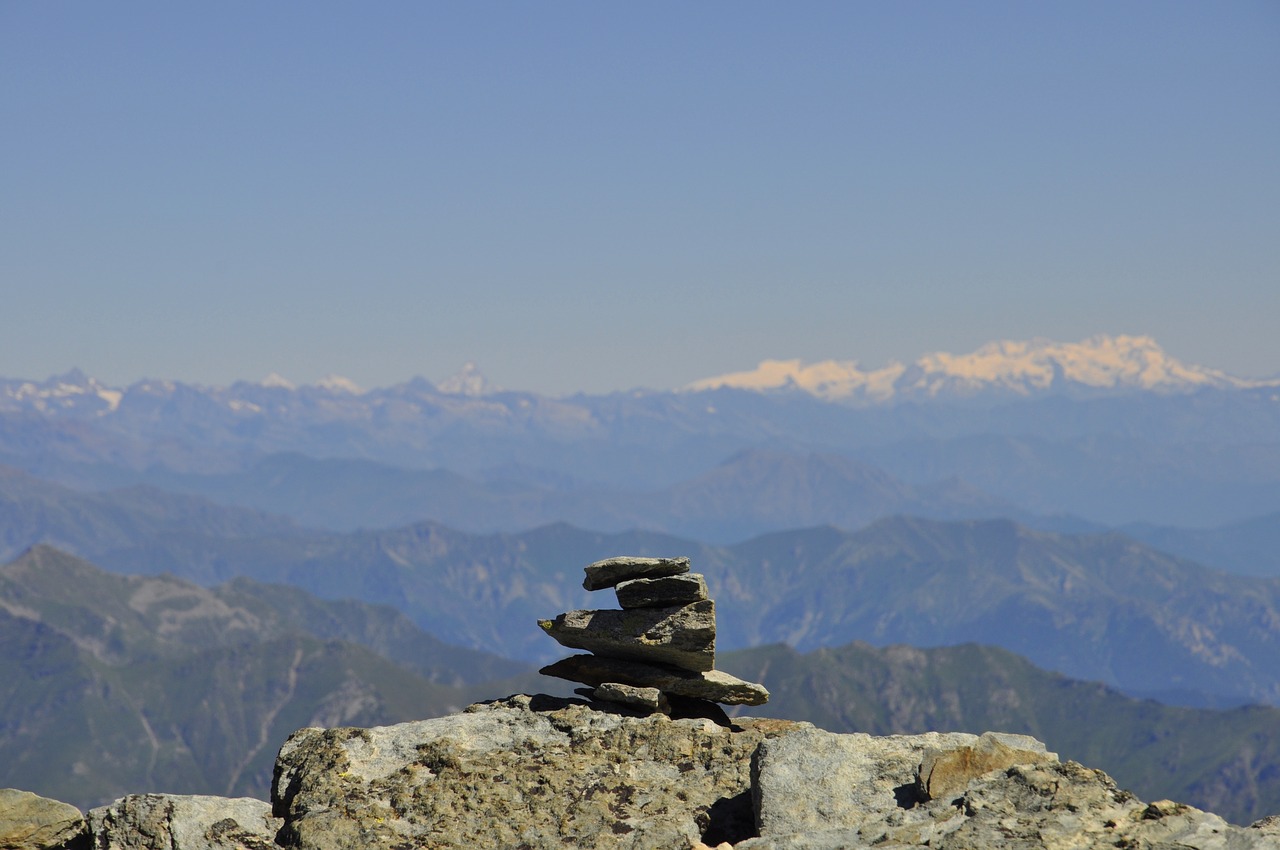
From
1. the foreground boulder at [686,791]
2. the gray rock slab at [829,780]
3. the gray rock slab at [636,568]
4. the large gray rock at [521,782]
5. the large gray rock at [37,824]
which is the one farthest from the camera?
the gray rock slab at [636,568]

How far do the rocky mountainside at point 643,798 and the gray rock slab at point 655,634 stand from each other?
2.37 m

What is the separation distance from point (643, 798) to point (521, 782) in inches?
88.9

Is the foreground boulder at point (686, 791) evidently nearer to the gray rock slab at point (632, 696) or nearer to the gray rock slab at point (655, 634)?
the gray rock slab at point (632, 696)

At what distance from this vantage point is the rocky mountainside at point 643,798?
51.8 ft

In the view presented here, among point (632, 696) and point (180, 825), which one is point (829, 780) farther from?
point (180, 825)

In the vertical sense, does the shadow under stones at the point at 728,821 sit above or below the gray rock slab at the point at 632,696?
below

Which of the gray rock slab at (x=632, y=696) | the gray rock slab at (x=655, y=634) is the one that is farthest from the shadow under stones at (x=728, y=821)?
the gray rock slab at (x=655, y=634)

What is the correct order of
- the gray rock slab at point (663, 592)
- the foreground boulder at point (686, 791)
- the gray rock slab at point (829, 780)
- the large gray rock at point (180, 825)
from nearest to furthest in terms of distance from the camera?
the foreground boulder at point (686, 791) → the gray rock slab at point (829, 780) → the large gray rock at point (180, 825) → the gray rock slab at point (663, 592)

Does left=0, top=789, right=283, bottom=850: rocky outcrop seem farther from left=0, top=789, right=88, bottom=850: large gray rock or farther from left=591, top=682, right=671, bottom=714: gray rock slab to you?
left=591, top=682, right=671, bottom=714: gray rock slab

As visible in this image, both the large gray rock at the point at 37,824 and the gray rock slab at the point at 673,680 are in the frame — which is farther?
the gray rock slab at the point at 673,680

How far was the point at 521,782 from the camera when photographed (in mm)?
20047

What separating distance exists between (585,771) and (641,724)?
82.2 inches

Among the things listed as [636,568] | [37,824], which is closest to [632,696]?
[636,568]

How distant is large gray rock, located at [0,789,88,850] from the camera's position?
20391mm
